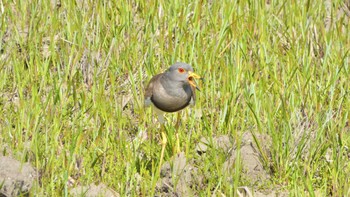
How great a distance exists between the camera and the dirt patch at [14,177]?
173 inches

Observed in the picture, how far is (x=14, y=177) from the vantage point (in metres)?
4.44

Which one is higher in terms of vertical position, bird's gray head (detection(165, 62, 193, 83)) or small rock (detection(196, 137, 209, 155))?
bird's gray head (detection(165, 62, 193, 83))

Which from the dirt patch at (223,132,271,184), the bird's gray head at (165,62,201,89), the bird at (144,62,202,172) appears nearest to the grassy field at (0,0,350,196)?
the dirt patch at (223,132,271,184)

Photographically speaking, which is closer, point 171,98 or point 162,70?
point 171,98

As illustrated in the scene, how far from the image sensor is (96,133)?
17.2 ft

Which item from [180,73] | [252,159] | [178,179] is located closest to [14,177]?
[178,179]

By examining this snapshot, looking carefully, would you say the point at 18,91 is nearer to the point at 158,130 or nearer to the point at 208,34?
the point at 158,130

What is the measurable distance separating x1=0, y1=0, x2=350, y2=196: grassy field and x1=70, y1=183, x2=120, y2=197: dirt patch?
0.24 feet

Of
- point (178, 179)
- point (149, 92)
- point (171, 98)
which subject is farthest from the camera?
point (149, 92)

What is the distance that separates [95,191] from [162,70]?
1690 millimetres

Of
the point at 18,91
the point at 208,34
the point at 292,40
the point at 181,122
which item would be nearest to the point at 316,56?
the point at 292,40

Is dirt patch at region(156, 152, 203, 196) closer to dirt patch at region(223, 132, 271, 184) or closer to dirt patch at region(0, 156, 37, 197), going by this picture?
dirt patch at region(223, 132, 271, 184)

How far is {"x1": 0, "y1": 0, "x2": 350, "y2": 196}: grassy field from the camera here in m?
4.87

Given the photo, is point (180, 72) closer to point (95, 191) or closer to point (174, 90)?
point (174, 90)
